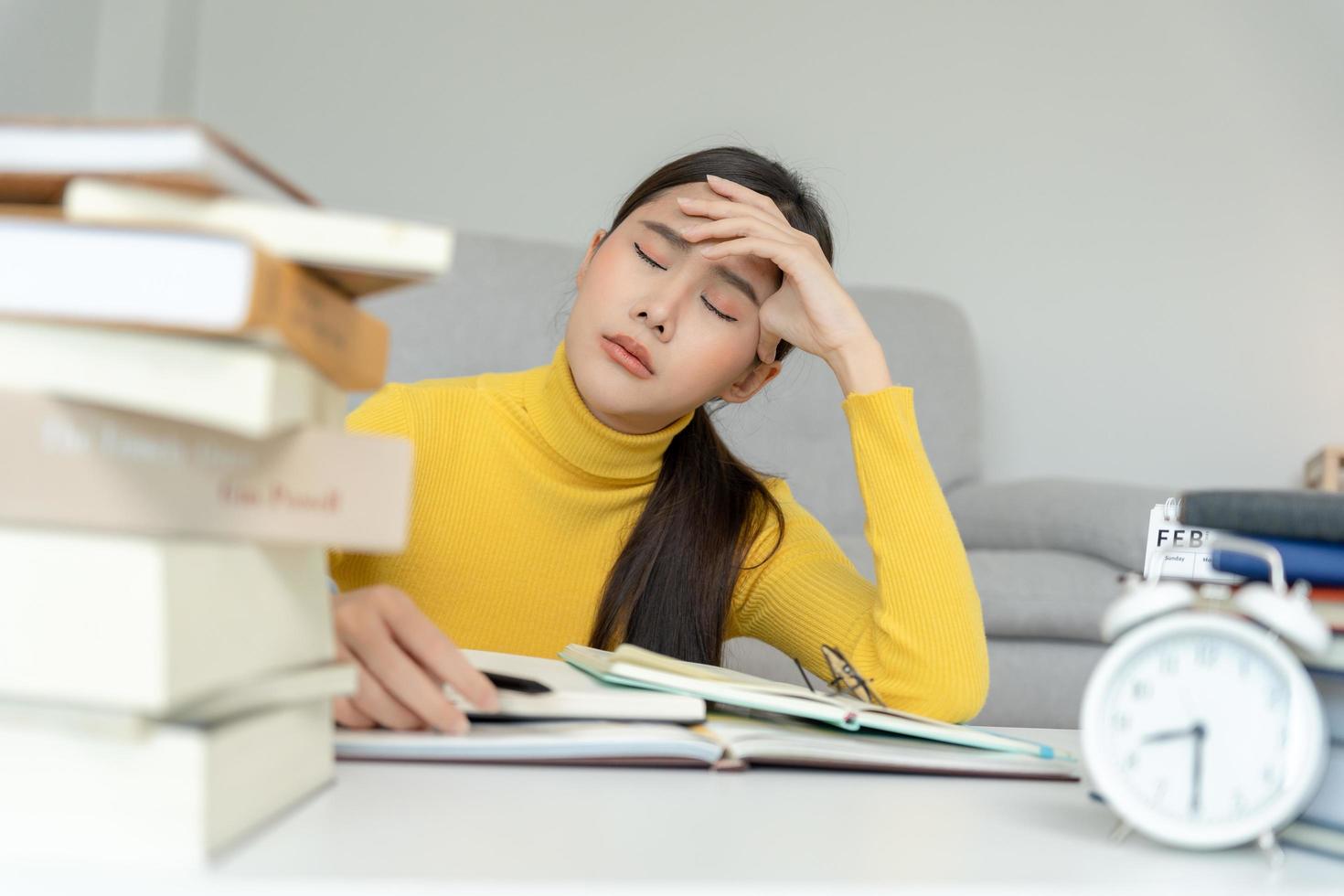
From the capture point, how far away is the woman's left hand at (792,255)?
1.25 m

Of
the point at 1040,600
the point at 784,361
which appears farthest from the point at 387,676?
the point at 784,361

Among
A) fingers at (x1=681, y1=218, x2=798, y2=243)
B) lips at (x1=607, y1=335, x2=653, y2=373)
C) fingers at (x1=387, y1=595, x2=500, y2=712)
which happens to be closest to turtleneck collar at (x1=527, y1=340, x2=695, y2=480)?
lips at (x1=607, y1=335, x2=653, y2=373)

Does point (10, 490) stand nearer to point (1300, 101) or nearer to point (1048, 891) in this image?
point (1048, 891)

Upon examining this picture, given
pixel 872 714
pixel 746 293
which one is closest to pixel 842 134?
pixel 746 293

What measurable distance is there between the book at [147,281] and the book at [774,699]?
0.37 m

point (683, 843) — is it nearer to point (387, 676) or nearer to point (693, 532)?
point (387, 676)

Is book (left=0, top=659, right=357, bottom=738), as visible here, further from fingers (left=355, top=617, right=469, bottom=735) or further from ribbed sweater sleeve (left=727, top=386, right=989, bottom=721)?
ribbed sweater sleeve (left=727, top=386, right=989, bottom=721)

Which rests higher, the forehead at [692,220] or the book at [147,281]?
the forehead at [692,220]

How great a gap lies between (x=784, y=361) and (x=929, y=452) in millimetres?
485

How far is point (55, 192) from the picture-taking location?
0.49 m

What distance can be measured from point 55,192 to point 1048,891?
1.58 feet

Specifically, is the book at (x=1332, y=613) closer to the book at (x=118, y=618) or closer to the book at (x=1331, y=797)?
the book at (x=1331, y=797)

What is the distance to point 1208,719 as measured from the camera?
537 millimetres

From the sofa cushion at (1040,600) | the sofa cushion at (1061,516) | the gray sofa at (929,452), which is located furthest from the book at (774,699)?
the sofa cushion at (1061,516)
